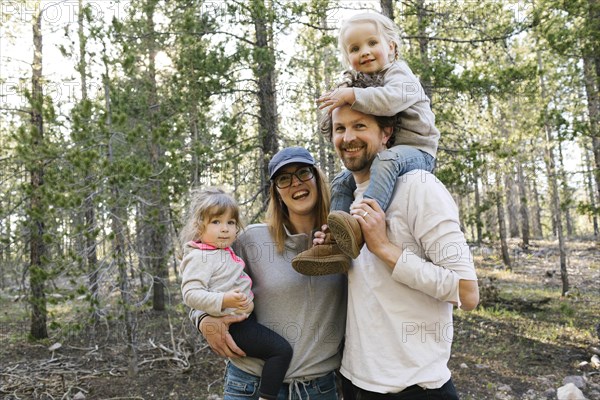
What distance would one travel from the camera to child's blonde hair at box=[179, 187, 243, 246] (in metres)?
2.47

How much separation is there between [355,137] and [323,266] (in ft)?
2.07

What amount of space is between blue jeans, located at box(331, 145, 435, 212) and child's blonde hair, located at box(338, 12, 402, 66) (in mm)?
792

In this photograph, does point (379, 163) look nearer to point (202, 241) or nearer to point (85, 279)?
point (202, 241)

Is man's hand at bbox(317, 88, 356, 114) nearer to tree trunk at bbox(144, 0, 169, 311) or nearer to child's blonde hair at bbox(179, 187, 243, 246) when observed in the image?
child's blonde hair at bbox(179, 187, 243, 246)

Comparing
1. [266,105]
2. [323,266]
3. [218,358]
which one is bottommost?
[218,358]

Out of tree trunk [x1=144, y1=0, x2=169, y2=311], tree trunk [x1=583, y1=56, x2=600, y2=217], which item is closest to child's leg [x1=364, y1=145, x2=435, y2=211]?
tree trunk [x1=144, y1=0, x2=169, y2=311]

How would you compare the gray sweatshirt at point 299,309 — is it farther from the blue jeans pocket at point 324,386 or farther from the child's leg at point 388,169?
the child's leg at point 388,169

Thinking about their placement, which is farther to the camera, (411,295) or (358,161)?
(358,161)

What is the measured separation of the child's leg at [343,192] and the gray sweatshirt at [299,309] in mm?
272

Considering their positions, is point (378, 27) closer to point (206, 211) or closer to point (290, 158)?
point (290, 158)

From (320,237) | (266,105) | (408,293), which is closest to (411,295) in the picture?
(408,293)

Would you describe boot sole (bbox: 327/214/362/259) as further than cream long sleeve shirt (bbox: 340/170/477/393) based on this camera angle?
Yes

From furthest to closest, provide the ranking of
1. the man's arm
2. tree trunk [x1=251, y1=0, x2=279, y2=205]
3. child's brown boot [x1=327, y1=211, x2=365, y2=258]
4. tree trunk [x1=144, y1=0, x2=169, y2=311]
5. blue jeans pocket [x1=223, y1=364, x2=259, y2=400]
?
tree trunk [x1=251, y1=0, x2=279, y2=205] < tree trunk [x1=144, y1=0, x2=169, y2=311] < blue jeans pocket [x1=223, y1=364, x2=259, y2=400] < child's brown boot [x1=327, y1=211, x2=365, y2=258] < the man's arm

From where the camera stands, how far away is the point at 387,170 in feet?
6.41
